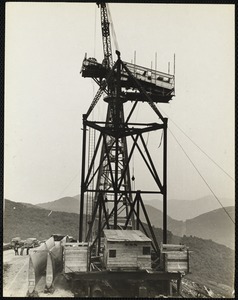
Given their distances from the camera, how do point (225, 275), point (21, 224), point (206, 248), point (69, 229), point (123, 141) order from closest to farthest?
point (123, 141)
point (225, 275)
point (206, 248)
point (21, 224)
point (69, 229)

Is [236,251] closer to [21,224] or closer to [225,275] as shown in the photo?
[225,275]

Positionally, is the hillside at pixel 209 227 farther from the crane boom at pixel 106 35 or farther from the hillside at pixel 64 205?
the crane boom at pixel 106 35

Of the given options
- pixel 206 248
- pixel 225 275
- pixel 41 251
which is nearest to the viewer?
pixel 41 251

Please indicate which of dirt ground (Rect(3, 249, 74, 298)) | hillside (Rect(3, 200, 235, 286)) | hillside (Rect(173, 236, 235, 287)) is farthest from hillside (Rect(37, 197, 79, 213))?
dirt ground (Rect(3, 249, 74, 298))

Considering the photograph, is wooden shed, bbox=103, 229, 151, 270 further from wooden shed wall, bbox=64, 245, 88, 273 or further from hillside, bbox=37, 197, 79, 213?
hillside, bbox=37, 197, 79, 213

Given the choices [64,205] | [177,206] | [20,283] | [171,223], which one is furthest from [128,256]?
[177,206]

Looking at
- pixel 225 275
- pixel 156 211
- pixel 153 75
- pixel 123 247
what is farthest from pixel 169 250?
pixel 156 211
